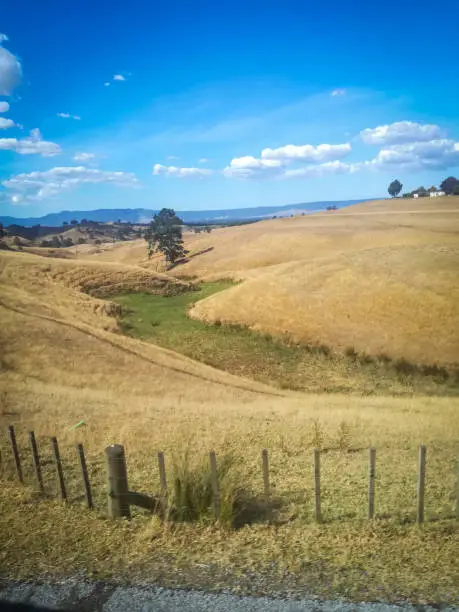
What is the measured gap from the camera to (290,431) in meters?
14.1

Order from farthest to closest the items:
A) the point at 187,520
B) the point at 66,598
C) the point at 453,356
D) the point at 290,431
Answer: the point at 453,356
the point at 290,431
the point at 187,520
the point at 66,598

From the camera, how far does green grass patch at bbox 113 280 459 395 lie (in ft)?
88.7

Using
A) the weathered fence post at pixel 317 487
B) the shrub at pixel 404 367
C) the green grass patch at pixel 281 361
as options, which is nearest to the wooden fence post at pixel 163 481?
the weathered fence post at pixel 317 487

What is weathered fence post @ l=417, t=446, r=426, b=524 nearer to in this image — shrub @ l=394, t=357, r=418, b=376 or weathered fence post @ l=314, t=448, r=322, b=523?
weathered fence post @ l=314, t=448, r=322, b=523

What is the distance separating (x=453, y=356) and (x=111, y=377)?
2090cm

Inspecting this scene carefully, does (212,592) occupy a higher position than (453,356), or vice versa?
(212,592)

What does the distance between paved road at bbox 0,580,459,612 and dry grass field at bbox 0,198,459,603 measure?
0.22m

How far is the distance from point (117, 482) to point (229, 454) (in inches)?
95.5

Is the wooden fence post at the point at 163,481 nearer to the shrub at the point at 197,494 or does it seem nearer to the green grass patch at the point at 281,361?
A: the shrub at the point at 197,494

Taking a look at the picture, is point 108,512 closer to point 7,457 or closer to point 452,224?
point 7,457

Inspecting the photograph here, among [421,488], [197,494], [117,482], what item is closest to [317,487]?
[421,488]

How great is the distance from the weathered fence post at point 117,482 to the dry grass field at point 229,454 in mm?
240

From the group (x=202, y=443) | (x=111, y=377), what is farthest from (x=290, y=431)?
(x=111, y=377)

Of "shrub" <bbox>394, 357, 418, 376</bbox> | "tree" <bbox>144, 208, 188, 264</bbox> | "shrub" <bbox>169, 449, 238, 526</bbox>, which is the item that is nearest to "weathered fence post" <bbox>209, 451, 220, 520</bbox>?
"shrub" <bbox>169, 449, 238, 526</bbox>
